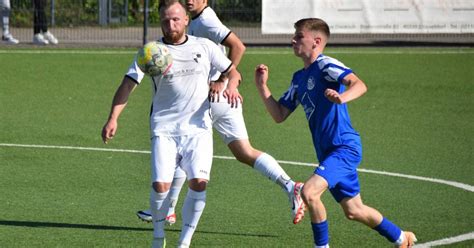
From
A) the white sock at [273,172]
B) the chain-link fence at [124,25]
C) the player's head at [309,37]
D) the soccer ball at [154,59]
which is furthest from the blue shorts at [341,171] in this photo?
the chain-link fence at [124,25]

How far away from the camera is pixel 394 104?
1841 cm

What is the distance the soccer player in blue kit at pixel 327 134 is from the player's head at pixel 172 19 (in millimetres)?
694

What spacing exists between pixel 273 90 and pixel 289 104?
1051cm

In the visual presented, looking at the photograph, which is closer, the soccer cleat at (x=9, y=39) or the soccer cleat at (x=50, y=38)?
the soccer cleat at (x=9, y=39)

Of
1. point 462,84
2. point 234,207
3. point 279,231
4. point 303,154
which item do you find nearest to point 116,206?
point 234,207

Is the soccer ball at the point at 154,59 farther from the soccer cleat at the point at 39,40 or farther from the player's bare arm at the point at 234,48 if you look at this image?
the soccer cleat at the point at 39,40

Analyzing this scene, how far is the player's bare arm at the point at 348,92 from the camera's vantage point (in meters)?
8.04

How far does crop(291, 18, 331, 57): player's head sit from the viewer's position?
866 centimetres

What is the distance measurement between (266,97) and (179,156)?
823mm

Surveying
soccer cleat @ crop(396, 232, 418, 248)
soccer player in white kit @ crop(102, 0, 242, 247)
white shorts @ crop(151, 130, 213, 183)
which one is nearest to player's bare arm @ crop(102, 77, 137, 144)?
soccer player in white kit @ crop(102, 0, 242, 247)

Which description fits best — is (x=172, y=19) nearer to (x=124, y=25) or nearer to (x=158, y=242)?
(x=158, y=242)

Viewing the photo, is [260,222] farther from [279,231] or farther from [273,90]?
[273,90]

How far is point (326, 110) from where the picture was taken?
336 inches

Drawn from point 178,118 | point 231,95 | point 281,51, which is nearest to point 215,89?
point 231,95
